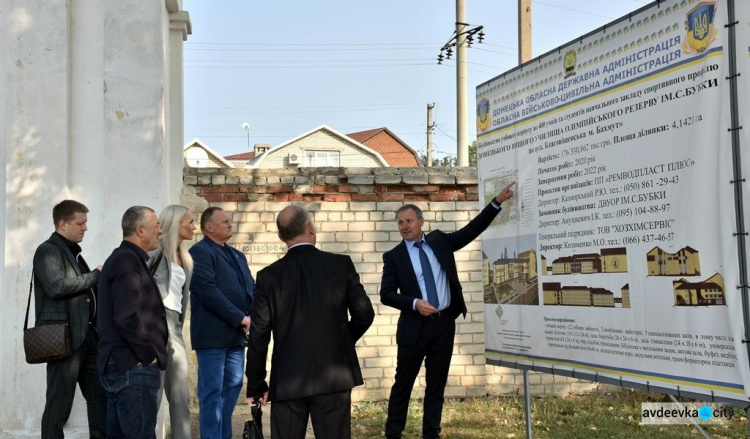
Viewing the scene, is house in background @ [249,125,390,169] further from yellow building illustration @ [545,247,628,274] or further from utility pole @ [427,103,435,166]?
yellow building illustration @ [545,247,628,274]

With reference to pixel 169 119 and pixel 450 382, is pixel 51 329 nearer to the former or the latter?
pixel 169 119

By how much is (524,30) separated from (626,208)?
396 inches

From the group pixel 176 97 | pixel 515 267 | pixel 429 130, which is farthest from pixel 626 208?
pixel 429 130

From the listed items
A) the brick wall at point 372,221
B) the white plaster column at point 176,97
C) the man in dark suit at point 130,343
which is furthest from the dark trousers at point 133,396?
the brick wall at point 372,221

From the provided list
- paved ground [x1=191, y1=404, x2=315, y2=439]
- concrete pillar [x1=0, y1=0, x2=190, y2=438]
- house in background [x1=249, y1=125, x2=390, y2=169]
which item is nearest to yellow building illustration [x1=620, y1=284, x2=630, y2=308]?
paved ground [x1=191, y1=404, x2=315, y2=439]

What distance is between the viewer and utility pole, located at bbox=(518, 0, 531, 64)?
1391cm

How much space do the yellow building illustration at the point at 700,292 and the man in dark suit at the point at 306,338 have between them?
1.67 meters

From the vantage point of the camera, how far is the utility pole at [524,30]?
45.6 ft

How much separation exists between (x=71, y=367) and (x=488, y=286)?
10.3 feet

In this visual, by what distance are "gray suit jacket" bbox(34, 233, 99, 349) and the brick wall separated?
3230 millimetres

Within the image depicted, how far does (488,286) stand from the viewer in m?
6.29

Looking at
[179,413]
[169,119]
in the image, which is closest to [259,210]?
[169,119]

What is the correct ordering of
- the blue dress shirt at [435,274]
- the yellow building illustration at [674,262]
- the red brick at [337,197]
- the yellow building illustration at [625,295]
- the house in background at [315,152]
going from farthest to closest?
1. the house in background at [315,152]
2. the red brick at [337,197]
3. the blue dress shirt at [435,274]
4. the yellow building illustration at [625,295]
5. the yellow building illustration at [674,262]

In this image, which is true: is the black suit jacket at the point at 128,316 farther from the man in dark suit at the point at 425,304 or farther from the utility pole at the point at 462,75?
the utility pole at the point at 462,75
